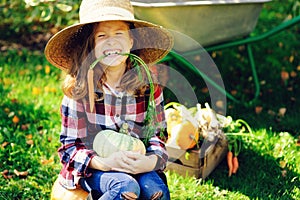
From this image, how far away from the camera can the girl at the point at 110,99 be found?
2227 millimetres

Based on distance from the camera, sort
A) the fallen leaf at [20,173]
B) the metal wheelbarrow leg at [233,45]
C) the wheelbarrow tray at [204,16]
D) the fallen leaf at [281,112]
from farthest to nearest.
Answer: the fallen leaf at [281,112] → the metal wheelbarrow leg at [233,45] → the wheelbarrow tray at [204,16] → the fallen leaf at [20,173]

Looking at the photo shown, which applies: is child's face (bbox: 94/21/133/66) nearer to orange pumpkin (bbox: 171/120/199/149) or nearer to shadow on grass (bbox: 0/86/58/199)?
orange pumpkin (bbox: 171/120/199/149)

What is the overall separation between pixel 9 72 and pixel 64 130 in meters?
1.74

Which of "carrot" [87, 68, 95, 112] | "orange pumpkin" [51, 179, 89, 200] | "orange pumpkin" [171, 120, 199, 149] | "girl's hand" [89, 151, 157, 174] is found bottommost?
"orange pumpkin" [51, 179, 89, 200]

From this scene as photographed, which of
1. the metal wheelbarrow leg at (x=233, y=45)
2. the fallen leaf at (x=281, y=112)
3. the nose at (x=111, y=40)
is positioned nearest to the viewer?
the nose at (x=111, y=40)

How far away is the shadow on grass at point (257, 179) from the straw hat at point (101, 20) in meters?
0.83

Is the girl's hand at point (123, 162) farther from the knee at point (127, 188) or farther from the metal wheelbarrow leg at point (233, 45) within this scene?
the metal wheelbarrow leg at point (233, 45)

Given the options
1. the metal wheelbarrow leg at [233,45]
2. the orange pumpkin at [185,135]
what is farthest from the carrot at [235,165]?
the metal wheelbarrow leg at [233,45]

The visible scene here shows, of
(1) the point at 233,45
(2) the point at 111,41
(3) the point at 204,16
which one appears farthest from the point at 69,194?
(1) the point at 233,45

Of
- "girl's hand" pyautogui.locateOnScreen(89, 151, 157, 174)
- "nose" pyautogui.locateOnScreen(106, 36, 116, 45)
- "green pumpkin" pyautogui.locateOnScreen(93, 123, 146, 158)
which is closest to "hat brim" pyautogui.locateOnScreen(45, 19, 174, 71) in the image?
"nose" pyautogui.locateOnScreen(106, 36, 116, 45)

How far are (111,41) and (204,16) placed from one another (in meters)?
1.05

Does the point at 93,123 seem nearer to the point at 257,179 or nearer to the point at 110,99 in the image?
the point at 110,99

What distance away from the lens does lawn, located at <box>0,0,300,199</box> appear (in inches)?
108

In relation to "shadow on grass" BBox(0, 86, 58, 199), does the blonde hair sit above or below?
above
